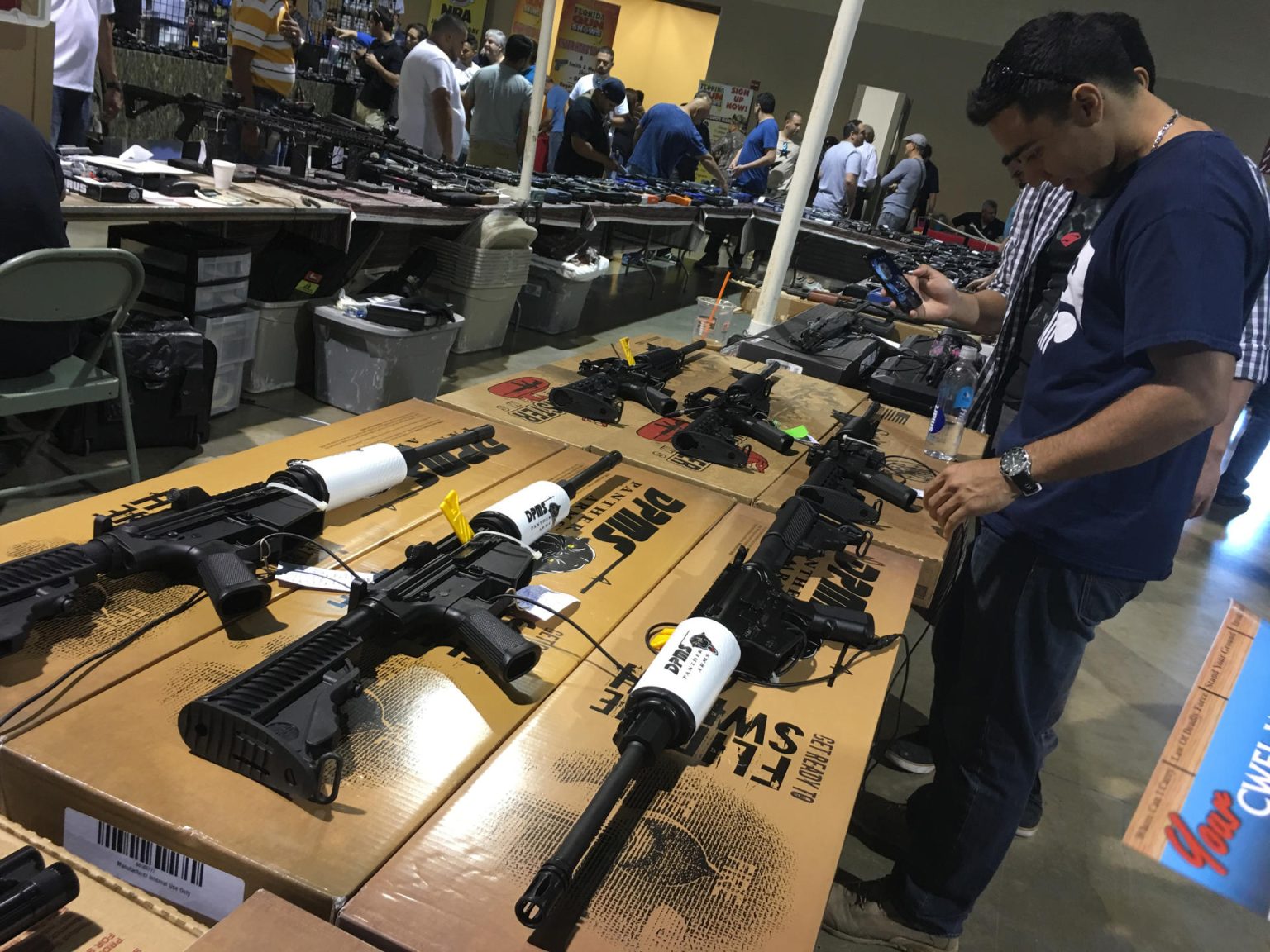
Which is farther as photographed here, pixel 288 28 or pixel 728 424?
pixel 288 28

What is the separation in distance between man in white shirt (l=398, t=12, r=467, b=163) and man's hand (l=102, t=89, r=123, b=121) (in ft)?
5.50

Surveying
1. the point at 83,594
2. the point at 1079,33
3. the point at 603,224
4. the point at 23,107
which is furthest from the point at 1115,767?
the point at 603,224

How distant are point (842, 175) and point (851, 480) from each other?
8.37 metres

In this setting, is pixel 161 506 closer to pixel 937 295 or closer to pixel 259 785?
pixel 259 785

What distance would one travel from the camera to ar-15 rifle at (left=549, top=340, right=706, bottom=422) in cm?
252

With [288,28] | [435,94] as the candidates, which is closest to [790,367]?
[435,94]

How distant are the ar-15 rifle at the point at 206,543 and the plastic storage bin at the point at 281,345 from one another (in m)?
2.68

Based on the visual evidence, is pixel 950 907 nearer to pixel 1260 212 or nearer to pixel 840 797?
pixel 840 797

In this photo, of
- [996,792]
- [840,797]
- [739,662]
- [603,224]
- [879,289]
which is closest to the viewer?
[840,797]

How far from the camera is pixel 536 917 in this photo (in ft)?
2.93

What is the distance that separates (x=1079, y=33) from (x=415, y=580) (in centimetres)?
140

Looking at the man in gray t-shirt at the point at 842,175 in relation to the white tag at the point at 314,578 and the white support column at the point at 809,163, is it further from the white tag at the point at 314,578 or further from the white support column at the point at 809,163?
the white tag at the point at 314,578

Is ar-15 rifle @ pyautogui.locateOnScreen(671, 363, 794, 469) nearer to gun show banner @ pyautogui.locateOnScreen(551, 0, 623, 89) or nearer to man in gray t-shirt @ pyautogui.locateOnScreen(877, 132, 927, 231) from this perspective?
man in gray t-shirt @ pyautogui.locateOnScreen(877, 132, 927, 231)

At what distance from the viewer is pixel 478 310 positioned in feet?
17.6
